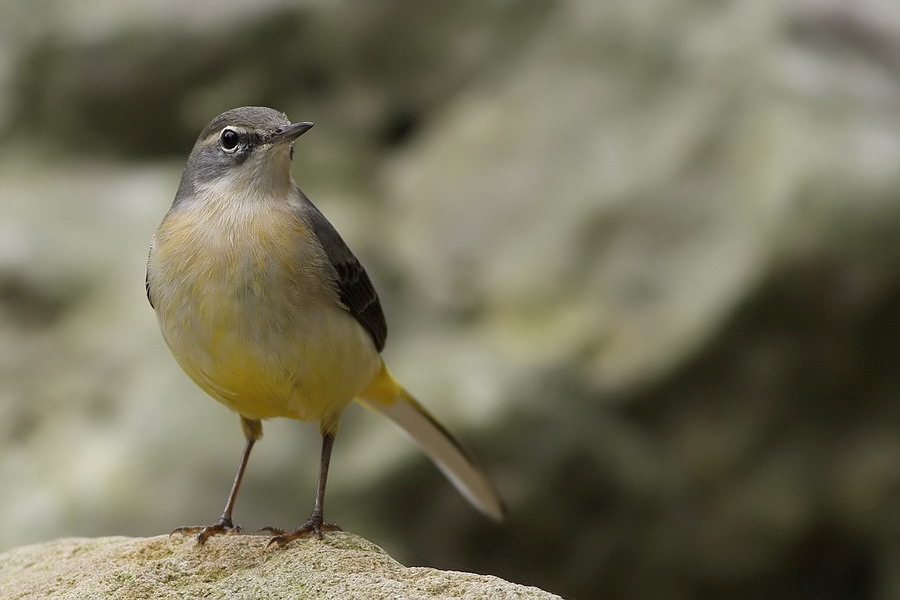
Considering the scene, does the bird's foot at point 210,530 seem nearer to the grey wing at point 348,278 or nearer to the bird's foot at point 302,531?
the bird's foot at point 302,531

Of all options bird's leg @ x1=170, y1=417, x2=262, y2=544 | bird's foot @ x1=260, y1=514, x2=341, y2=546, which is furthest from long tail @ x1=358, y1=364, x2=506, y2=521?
bird's foot @ x1=260, y1=514, x2=341, y2=546

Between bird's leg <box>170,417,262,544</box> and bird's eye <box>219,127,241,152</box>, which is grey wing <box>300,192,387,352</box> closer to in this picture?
bird's eye <box>219,127,241,152</box>

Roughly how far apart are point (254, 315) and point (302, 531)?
89 centimetres

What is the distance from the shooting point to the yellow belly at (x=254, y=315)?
4.21 metres

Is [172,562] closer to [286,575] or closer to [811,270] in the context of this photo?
[286,575]

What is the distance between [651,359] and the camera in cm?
856

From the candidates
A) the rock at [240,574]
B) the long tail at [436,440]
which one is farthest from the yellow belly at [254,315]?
the long tail at [436,440]

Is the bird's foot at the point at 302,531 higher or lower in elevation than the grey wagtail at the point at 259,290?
lower

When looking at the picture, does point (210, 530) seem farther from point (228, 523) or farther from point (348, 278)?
point (348, 278)

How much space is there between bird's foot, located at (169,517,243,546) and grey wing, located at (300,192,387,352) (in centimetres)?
104

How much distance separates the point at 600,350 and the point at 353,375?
4.45 meters

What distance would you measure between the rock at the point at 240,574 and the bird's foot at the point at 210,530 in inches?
1.3

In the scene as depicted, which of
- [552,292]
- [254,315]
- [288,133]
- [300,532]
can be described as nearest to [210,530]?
[300,532]

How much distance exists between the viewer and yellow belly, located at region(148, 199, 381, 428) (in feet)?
13.8
